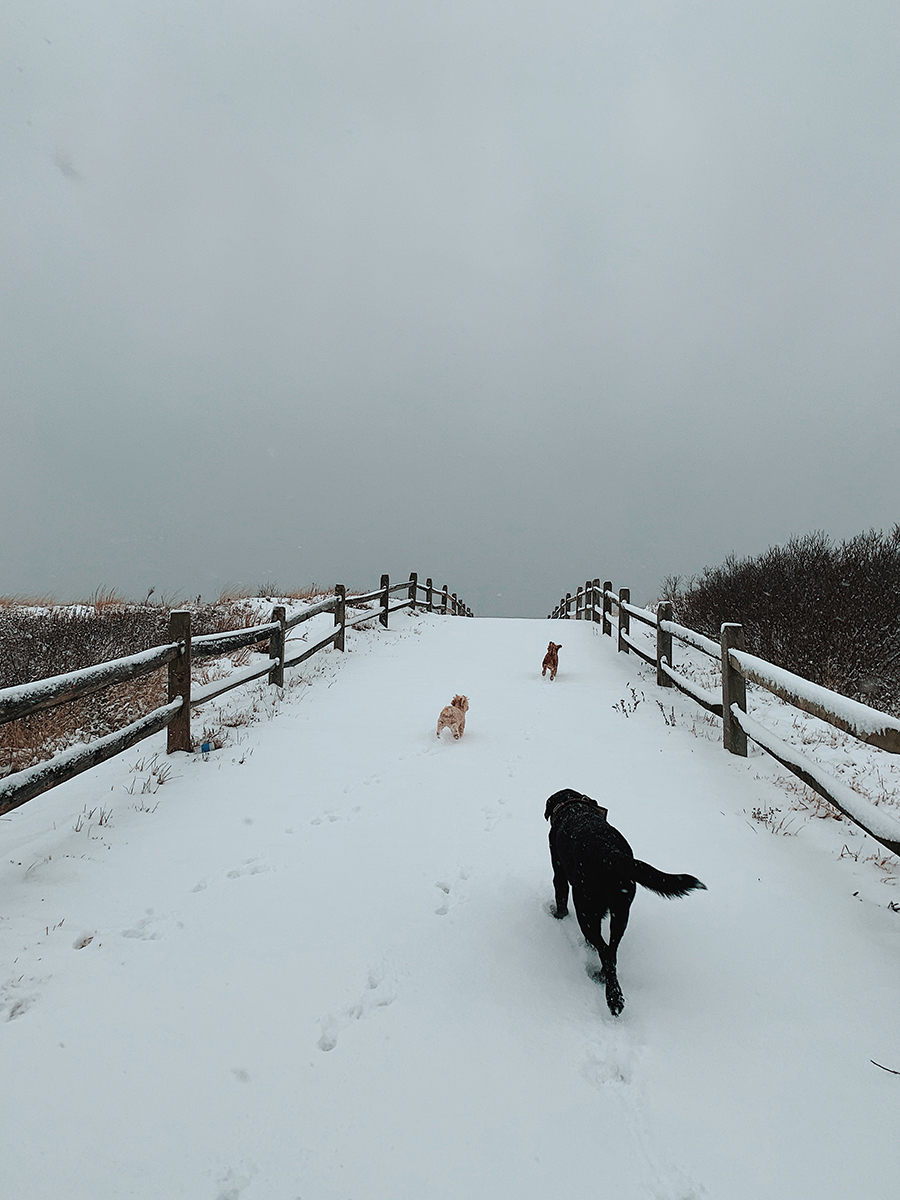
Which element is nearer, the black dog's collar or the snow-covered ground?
the snow-covered ground

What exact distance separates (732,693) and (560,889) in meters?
3.09

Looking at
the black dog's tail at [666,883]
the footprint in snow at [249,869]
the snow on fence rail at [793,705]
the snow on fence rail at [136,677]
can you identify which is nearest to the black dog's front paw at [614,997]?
the black dog's tail at [666,883]

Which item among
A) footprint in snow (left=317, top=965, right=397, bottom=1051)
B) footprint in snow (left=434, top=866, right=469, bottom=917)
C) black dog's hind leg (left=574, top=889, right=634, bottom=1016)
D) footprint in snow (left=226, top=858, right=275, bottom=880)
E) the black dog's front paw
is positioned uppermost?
black dog's hind leg (left=574, top=889, right=634, bottom=1016)

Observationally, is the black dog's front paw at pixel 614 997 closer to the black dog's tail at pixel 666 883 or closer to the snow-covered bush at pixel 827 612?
the black dog's tail at pixel 666 883

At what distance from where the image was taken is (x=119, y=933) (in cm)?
274

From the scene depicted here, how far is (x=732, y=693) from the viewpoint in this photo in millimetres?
5148

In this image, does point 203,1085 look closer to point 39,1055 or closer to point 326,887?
point 39,1055

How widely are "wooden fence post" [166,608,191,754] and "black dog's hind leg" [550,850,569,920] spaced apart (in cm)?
379

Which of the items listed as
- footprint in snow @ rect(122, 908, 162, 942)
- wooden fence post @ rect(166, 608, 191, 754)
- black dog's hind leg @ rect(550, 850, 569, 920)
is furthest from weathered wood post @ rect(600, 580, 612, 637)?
footprint in snow @ rect(122, 908, 162, 942)

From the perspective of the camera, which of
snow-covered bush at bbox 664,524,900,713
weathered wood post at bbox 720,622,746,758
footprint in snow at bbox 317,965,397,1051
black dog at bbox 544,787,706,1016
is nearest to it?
footprint in snow at bbox 317,965,397,1051

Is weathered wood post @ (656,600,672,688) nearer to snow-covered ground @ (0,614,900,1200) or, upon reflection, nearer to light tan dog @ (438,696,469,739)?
snow-covered ground @ (0,614,900,1200)

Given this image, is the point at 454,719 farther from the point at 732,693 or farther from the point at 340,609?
the point at 340,609

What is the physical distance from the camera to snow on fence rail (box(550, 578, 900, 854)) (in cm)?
289

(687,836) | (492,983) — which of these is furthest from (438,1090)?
(687,836)
